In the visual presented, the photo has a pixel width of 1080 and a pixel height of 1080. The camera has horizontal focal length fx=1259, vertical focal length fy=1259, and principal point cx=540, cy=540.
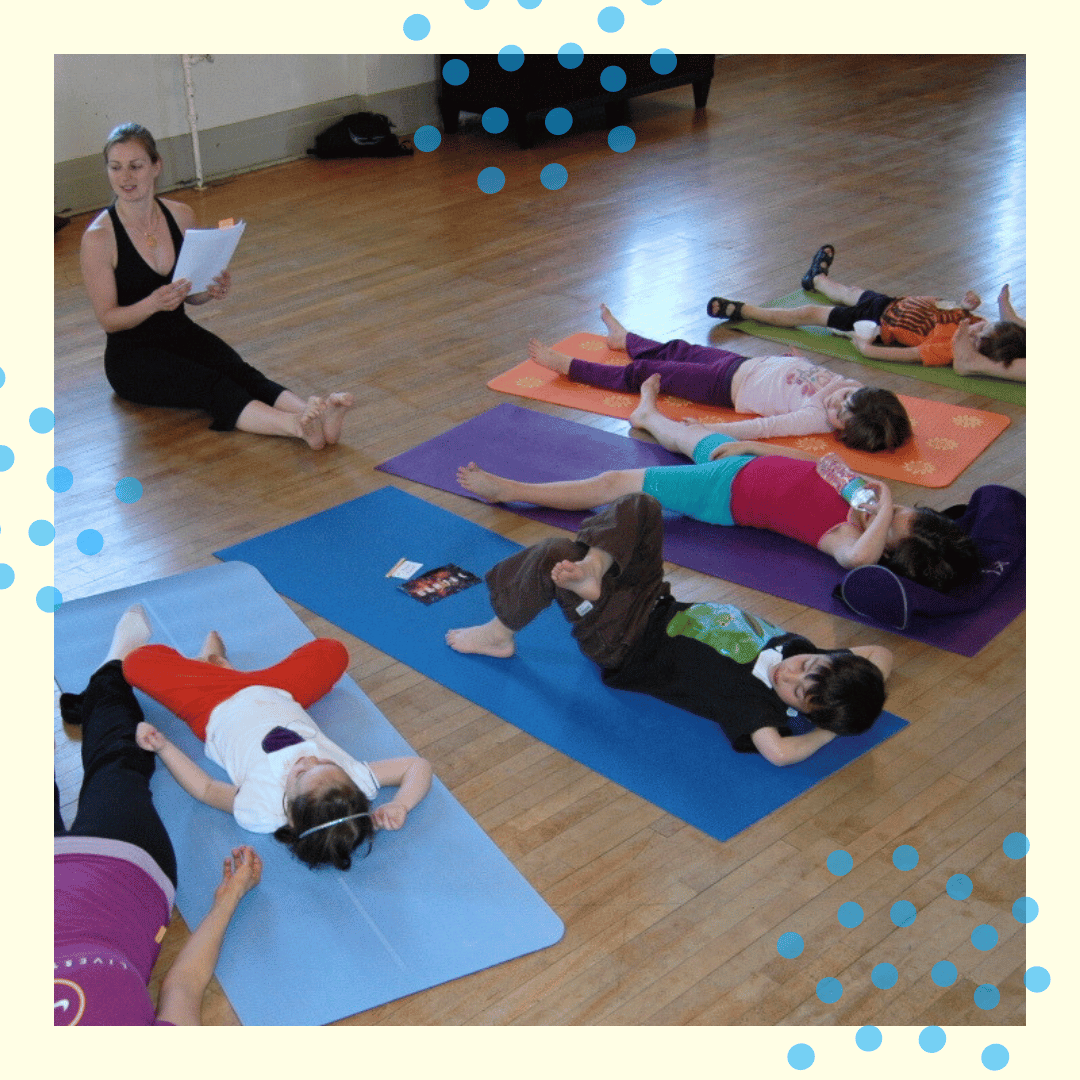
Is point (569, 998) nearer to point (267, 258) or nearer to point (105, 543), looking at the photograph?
point (105, 543)

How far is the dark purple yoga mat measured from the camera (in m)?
3.21

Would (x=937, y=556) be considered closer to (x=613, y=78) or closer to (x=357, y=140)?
(x=357, y=140)

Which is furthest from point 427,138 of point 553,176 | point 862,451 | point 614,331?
point 862,451

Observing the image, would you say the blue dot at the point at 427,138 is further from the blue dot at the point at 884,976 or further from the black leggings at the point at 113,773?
the blue dot at the point at 884,976

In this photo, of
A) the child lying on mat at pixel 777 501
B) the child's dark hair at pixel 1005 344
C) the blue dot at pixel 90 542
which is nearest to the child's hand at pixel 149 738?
the blue dot at pixel 90 542

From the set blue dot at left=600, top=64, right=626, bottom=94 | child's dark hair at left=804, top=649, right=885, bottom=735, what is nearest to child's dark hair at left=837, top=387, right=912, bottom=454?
child's dark hair at left=804, top=649, right=885, bottom=735

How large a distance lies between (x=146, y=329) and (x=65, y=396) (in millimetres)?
433

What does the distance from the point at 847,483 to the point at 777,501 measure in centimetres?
20

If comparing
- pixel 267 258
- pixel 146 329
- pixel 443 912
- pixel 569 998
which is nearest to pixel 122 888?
pixel 443 912

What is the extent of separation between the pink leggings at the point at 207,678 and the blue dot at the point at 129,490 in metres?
1.05

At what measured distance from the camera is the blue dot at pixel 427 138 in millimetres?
7391

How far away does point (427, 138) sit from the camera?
745 centimetres

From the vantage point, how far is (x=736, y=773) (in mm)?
2695

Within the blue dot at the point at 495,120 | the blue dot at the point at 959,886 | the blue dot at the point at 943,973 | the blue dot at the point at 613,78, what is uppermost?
the blue dot at the point at 613,78
